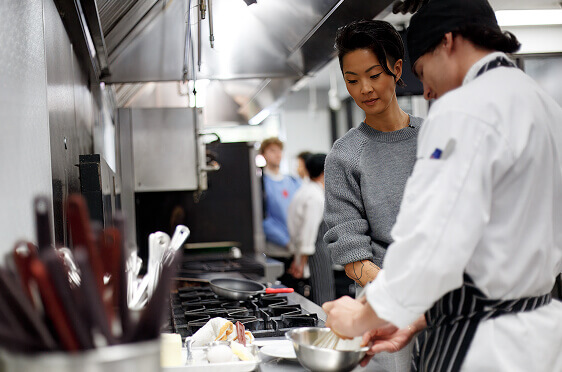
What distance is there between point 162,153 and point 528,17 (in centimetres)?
210

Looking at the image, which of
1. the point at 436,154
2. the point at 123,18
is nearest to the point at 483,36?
the point at 436,154

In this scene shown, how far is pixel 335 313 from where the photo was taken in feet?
3.83

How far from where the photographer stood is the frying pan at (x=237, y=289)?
2.27 meters

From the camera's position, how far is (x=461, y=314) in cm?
112

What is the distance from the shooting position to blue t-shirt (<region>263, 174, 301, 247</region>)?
17.9ft

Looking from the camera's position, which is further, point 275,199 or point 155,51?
point 275,199

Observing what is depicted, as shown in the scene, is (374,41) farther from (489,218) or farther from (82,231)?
(82,231)

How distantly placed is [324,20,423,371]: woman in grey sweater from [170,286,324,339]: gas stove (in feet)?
0.82

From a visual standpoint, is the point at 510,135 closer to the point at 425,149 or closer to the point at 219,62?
the point at 425,149

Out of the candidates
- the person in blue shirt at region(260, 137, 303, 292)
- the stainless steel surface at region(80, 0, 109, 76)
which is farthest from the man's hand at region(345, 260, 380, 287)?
the person in blue shirt at region(260, 137, 303, 292)

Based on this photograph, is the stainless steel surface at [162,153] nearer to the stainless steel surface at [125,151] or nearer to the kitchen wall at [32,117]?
the stainless steel surface at [125,151]

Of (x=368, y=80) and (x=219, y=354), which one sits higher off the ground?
(x=368, y=80)

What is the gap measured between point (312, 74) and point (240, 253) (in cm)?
177

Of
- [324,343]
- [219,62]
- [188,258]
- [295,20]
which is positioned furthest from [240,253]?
[324,343]
